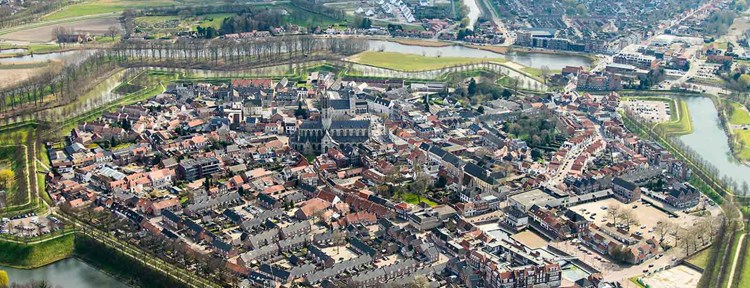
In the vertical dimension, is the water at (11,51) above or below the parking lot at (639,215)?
above

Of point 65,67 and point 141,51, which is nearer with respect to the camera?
point 65,67


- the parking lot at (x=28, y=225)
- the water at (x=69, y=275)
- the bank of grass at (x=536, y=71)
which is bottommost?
the water at (x=69, y=275)

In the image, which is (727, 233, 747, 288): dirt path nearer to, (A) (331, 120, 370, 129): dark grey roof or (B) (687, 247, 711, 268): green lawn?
(B) (687, 247, 711, 268): green lawn

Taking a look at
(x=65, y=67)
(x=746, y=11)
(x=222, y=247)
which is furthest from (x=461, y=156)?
(x=746, y=11)

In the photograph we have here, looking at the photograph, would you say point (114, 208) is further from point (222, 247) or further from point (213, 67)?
point (213, 67)

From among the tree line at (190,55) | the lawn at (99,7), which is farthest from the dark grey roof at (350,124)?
the lawn at (99,7)

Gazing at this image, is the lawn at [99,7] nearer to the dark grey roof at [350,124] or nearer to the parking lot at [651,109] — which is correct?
the dark grey roof at [350,124]
